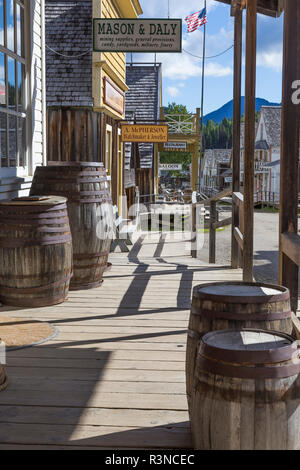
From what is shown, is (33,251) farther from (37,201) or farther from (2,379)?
(2,379)

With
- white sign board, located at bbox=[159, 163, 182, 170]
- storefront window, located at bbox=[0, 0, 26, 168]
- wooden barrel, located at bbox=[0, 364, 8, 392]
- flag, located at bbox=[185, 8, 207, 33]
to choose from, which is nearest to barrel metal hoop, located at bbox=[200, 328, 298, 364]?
wooden barrel, located at bbox=[0, 364, 8, 392]

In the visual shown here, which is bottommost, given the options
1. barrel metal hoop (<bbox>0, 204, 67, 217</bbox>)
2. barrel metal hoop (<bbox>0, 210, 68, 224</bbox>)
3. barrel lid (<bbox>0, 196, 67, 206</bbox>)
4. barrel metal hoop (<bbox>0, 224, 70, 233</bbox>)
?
barrel metal hoop (<bbox>0, 224, 70, 233</bbox>)

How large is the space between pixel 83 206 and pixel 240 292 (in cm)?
356

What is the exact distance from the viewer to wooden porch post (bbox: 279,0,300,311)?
387 cm

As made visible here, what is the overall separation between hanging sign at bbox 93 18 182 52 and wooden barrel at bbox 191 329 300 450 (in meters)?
5.85

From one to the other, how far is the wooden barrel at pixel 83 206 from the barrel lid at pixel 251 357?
3.99 meters

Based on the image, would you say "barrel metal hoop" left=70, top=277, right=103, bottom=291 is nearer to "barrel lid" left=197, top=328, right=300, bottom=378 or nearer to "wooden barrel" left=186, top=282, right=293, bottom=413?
"wooden barrel" left=186, top=282, right=293, bottom=413

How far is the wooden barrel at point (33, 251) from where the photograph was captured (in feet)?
16.9

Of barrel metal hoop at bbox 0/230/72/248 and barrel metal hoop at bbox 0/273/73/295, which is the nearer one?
barrel metal hoop at bbox 0/230/72/248

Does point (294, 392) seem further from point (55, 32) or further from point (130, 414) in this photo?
point (55, 32)

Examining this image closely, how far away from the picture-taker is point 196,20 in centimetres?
3450

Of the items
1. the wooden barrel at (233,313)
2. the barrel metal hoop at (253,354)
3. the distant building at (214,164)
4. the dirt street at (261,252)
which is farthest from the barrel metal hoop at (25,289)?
the distant building at (214,164)
